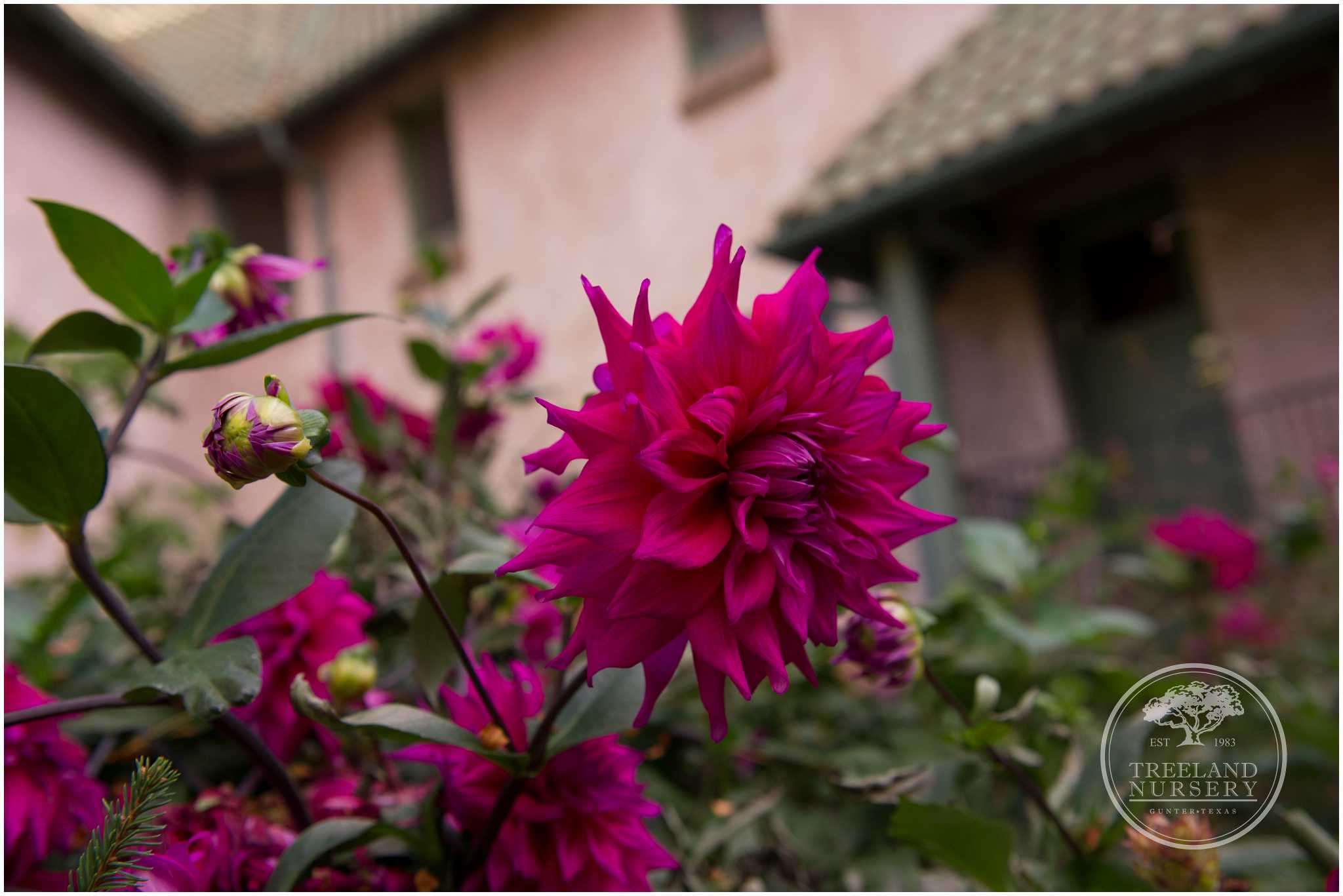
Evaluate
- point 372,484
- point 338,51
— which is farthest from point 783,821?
point 338,51

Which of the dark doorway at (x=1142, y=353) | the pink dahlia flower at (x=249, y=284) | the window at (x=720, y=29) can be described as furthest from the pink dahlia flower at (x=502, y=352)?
the window at (x=720, y=29)

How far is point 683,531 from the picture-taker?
1.20 feet

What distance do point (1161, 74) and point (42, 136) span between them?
5.79 meters

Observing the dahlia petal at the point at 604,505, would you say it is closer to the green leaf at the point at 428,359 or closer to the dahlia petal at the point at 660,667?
the dahlia petal at the point at 660,667

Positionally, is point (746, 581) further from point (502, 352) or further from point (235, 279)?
point (502, 352)

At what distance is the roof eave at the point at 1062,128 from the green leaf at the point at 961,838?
289 cm

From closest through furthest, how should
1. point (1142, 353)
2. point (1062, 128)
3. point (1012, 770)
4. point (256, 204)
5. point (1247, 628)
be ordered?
point (1012, 770) < point (1247, 628) < point (1062, 128) < point (1142, 353) < point (256, 204)

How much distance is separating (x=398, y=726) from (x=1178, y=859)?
1.48 ft

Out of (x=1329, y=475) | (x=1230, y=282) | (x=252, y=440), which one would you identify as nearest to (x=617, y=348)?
(x=252, y=440)

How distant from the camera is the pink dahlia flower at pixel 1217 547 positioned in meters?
1.65

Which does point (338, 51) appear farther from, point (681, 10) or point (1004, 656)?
point (1004, 656)

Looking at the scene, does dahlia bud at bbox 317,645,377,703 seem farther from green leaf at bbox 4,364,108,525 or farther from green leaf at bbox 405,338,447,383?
green leaf at bbox 405,338,447,383

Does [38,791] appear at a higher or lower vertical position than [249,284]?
lower

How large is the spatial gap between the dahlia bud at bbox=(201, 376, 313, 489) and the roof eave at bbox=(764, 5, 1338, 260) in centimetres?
310
